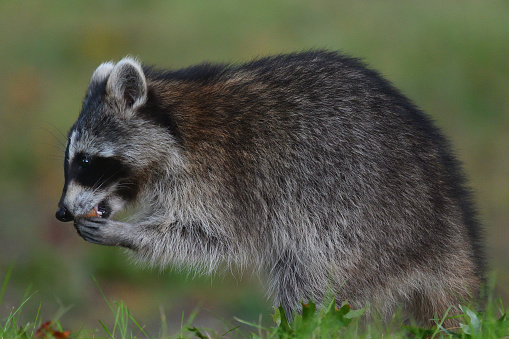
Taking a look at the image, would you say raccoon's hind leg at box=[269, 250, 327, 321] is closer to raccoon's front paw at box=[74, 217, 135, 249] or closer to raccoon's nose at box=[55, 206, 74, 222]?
raccoon's front paw at box=[74, 217, 135, 249]

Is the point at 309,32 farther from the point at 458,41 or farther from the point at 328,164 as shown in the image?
the point at 328,164

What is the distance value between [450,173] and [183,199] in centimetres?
207

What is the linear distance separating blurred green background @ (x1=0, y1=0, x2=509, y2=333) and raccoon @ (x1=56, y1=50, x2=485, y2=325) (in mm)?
4382

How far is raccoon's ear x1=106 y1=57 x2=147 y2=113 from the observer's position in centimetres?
642

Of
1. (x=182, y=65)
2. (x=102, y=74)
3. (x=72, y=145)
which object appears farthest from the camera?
(x=182, y=65)

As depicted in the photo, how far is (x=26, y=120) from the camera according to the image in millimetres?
13039

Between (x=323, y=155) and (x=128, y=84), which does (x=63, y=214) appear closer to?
(x=128, y=84)

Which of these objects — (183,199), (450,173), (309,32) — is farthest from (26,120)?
(450,173)

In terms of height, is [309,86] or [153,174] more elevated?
[309,86]

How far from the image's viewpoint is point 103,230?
20.6 ft

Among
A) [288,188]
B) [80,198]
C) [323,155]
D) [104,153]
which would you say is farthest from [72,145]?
[323,155]

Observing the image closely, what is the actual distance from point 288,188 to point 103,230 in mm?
1417

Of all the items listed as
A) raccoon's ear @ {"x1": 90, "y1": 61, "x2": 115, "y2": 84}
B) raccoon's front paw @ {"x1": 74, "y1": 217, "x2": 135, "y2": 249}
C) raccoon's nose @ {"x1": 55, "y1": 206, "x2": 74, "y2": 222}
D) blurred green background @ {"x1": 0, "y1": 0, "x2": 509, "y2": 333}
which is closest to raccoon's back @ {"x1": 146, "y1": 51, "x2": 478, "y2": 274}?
raccoon's ear @ {"x1": 90, "y1": 61, "x2": 115, "y2": 84}

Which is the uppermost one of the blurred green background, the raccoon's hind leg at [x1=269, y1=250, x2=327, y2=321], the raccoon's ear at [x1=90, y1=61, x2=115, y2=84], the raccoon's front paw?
the raccoon's ear at [x1=90, y1=61, x2=115, y2=84]
